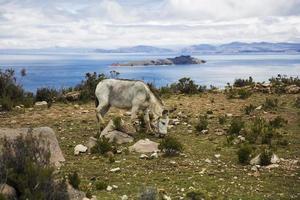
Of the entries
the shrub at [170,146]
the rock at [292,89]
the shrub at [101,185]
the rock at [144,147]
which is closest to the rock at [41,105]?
the rock at [144,147]

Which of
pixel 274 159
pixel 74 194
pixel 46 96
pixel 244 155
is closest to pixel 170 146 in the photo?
pixel 244 155

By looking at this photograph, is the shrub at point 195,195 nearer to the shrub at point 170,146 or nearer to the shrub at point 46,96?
the shrub at point 170,146

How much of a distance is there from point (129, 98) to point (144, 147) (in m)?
2.85

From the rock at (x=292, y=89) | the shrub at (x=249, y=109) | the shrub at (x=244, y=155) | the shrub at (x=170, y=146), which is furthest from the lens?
the rock at (x=292, y=89)

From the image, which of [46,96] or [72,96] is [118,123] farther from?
[46,96]

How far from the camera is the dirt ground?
10102mm

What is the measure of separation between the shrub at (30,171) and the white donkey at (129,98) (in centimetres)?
716

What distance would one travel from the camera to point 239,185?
10.4 metres

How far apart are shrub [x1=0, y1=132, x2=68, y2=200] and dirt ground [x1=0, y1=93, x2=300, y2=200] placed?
1.73 meters

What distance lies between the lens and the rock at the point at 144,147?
1349 cm

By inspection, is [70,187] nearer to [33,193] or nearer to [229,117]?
[33,193]

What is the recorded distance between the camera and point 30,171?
7.87 metres

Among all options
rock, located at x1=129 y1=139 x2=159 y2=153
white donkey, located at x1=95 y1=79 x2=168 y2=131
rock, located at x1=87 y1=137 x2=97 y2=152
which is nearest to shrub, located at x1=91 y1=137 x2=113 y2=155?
rock, located at x1=87 y1=137 x2=97 y2=152

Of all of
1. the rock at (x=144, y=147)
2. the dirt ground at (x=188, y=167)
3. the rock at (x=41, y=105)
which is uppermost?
the rock at (x=41, y=105)
